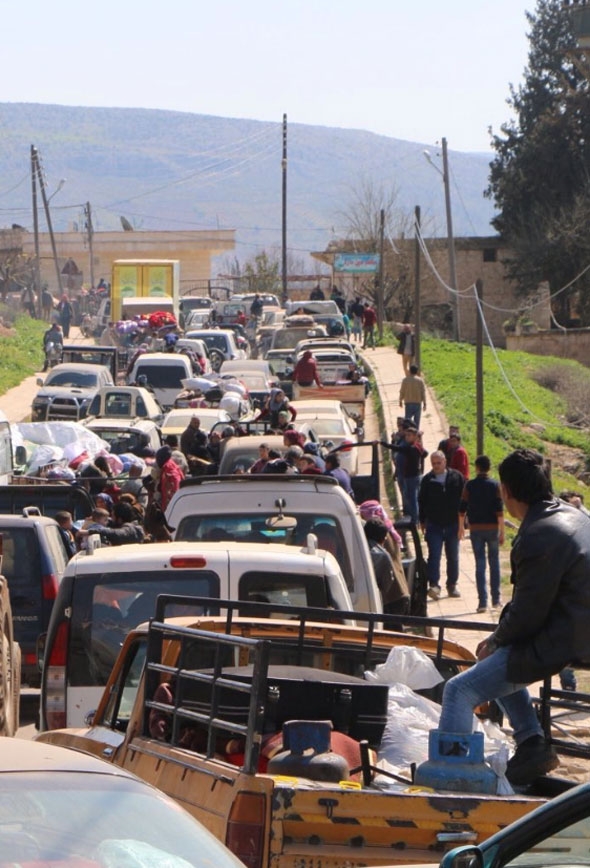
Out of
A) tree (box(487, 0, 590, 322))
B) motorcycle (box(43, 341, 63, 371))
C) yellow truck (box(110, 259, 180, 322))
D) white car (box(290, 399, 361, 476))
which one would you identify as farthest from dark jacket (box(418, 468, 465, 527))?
tree (box(487, 0, 590, 322))

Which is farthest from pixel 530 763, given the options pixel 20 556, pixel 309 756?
pixel 20 556

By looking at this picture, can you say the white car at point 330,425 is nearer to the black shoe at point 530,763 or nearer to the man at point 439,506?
the man at point 439,506

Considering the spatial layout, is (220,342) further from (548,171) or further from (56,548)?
(56,548)

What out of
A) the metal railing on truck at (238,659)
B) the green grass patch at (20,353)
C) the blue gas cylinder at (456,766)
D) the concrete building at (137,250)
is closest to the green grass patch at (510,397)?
the green grass patch at (20,353)

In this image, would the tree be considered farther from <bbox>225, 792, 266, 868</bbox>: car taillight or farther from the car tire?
<bbox>225, 792, 266, 868</bbox>: car taillight

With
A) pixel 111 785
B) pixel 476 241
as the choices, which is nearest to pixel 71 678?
pixel 111 785

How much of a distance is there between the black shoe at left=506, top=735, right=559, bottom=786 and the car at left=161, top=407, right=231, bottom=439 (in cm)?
2098

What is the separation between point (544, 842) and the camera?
3525mm

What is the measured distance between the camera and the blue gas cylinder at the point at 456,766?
4.89m

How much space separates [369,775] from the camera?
5.00 metres

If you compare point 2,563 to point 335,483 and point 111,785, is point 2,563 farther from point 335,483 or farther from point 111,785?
point 111,785

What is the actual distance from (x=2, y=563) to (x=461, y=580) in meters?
7.92

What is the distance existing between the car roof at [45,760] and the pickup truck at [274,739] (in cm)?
90

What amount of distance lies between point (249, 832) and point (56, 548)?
27.5ft
